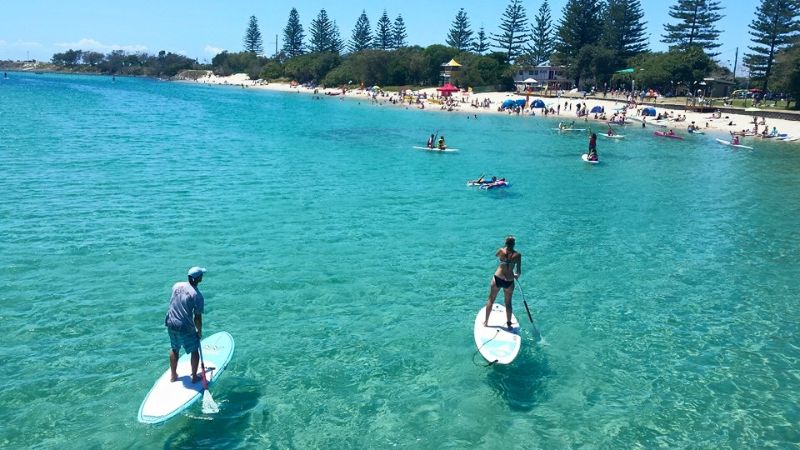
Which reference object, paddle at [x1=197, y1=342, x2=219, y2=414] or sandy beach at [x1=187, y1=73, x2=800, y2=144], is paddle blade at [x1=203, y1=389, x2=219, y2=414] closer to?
paddle at [x1=197, y1=342, x2=219, y2=414]

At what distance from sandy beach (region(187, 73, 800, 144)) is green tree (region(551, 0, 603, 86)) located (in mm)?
13435

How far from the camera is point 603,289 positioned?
15.6 metres

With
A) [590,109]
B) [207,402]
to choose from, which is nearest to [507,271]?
[207,402]

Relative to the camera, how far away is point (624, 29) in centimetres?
10250

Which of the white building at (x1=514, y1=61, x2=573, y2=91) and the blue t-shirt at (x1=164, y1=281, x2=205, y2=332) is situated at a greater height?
the white building at (x1=514, y1=61, x2=573, y2=91)

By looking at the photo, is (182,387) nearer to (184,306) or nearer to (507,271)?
(184,306)

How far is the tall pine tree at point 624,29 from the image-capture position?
101562 millimetres

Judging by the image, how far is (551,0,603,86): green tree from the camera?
341 ft

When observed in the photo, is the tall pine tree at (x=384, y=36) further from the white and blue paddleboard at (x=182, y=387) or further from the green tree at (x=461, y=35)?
the white and blue paddleboard at (x=182, y=387)

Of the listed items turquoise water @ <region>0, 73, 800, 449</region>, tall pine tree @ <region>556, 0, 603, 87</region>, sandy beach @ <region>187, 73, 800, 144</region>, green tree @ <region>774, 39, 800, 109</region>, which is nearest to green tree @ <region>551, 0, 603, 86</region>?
tall pine tree @ <region>556, 0, 603, 87</region>

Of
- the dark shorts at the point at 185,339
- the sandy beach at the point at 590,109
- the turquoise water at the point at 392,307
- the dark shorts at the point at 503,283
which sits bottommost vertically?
the turquoise water at the point at 392,307

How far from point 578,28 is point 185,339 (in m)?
111

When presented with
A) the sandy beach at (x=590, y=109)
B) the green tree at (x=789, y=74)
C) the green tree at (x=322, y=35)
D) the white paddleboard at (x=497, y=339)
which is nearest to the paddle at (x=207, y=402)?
the white paddleboard at (x=497, y=339)

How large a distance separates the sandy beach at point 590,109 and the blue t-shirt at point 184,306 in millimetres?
63636
